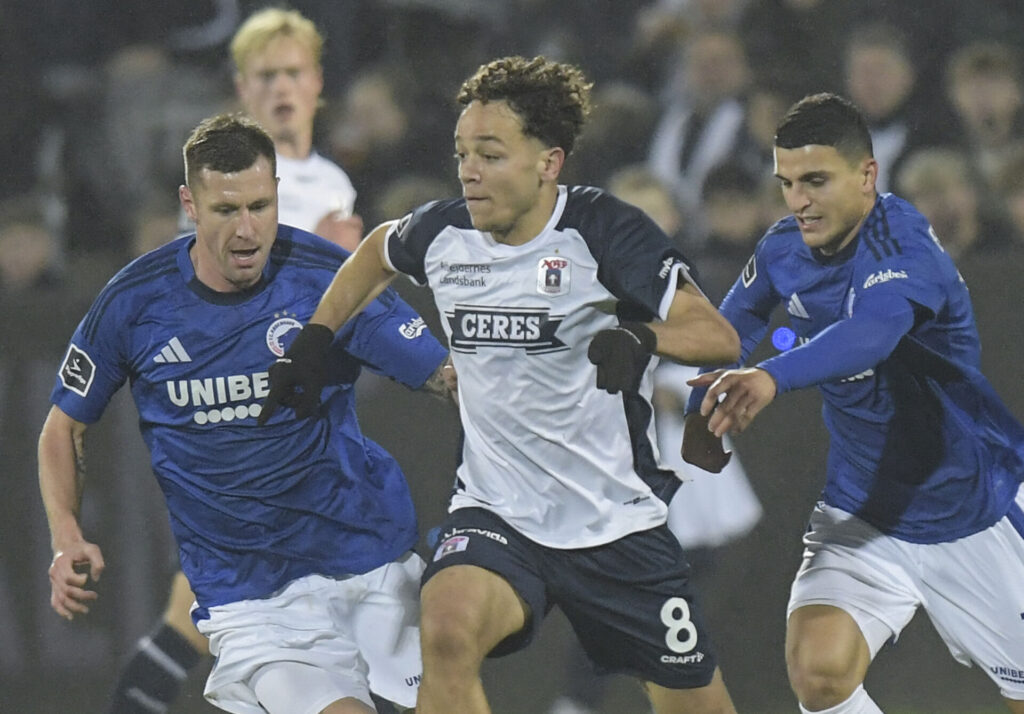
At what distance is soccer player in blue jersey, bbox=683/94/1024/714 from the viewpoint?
420 cm

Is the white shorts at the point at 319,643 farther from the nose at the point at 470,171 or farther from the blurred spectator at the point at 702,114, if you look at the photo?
the blurred spectator at the point at 702,114

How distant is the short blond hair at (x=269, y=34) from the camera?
6367 mm

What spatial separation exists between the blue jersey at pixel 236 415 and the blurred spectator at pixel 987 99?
137 inches

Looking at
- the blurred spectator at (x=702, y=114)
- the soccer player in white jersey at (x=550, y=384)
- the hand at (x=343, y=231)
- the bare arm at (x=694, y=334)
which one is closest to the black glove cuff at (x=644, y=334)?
the bare arm at (x=694, y=334)

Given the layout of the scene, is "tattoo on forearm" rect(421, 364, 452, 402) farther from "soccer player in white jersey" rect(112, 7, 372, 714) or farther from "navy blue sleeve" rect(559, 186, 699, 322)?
"soccer player in white jersey" rect(112, 7, 372, 714)

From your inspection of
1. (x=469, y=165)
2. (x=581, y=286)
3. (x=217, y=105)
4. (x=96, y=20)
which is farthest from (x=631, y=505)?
(x=96, y=20)

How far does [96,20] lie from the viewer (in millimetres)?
7211

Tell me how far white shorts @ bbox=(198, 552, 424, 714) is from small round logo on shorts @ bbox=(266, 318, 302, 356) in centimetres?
62

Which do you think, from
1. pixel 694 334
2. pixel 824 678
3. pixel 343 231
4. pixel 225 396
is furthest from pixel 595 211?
pixel 343 231

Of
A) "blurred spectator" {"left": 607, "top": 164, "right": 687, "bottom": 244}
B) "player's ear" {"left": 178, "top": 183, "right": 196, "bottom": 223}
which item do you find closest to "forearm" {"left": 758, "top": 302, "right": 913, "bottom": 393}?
"player's ear" {"left": 178, "top": 183, "right": 196, "bottom": 223}

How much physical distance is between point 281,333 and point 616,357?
3.67 ft

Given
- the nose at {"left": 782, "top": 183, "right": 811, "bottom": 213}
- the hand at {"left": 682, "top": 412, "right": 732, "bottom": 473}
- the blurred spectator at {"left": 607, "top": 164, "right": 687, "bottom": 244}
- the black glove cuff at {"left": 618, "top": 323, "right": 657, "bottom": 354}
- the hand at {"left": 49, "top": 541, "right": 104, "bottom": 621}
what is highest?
the blurred spectator at {"left": 607, "top": 164, "right": 687, "bottom": 244}

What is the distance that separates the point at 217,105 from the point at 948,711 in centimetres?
418

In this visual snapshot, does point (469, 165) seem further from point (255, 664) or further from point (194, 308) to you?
point (255, 664)
